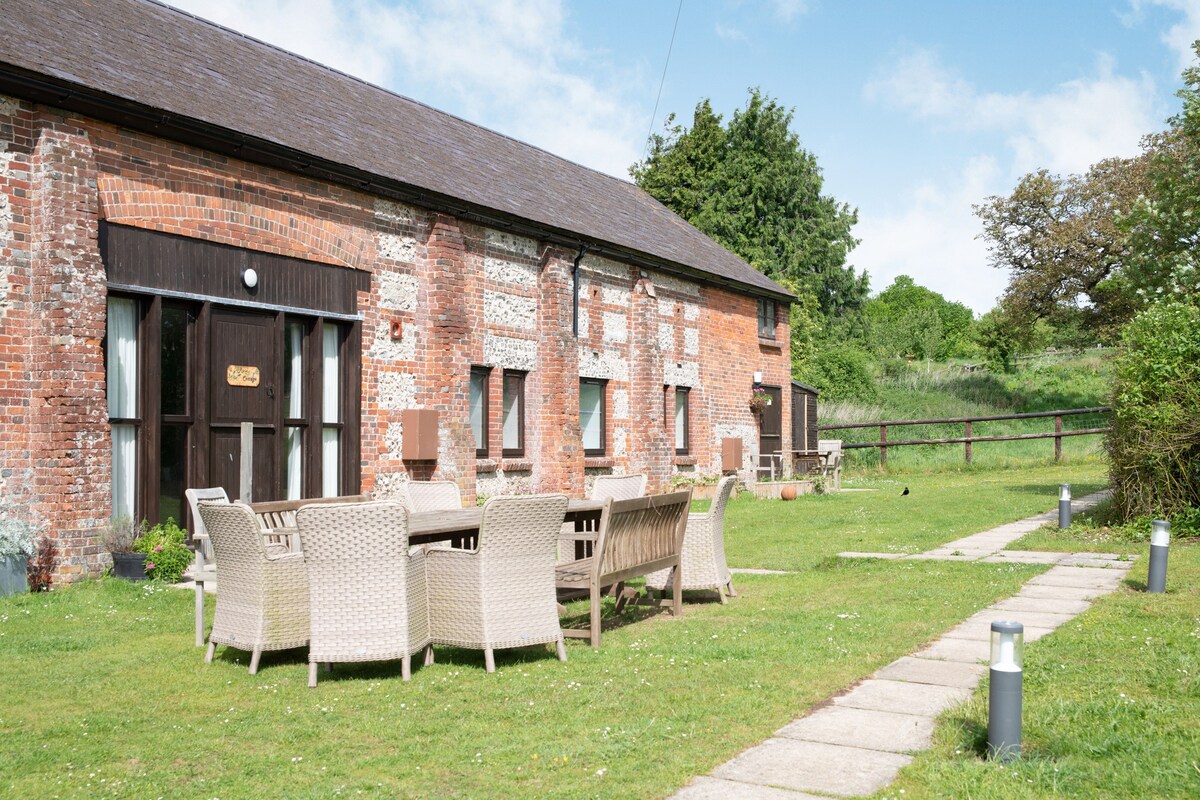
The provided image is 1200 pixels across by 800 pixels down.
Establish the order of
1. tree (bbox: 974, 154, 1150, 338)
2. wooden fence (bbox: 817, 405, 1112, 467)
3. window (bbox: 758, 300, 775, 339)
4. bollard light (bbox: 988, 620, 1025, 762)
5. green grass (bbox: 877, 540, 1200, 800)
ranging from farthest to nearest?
1. tree (bbox: 974, 154, 1150, 338)
2. wooden fence (bbox: 817, 405, 1112, 467)
3. window (bbox: 758, 300, 775, 339)
4. bollard light (bbox: 988, 620, 1025, 762)
5. green grass (bbox: 877, 540, 1200, 800)

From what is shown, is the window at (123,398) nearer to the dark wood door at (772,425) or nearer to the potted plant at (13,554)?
the potted plant at (13,554)

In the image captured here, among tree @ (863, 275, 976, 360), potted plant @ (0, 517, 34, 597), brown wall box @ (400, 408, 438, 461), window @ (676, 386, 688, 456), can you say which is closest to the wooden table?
potted plant @ (0, 517, 34, 597)

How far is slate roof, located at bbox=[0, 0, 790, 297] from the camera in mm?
10391

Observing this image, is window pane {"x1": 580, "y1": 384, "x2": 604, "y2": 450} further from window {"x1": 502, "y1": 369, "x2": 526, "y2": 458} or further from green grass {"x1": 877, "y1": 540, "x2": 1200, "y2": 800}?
green grass {"x1": 877, "y1": 540, "x2": 1200, "y2": 800}

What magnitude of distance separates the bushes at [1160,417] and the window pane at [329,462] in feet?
30.8

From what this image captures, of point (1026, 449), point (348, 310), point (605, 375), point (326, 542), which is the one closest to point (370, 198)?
point (348, 310)

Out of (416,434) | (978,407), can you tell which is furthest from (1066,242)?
(416,434)

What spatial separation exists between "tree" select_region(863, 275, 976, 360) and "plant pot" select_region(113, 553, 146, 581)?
46281 millimetres

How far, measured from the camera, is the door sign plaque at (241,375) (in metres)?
11.5

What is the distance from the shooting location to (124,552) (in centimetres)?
964

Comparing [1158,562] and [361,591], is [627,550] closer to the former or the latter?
[361,591]

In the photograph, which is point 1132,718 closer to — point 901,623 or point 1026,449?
point 901,623

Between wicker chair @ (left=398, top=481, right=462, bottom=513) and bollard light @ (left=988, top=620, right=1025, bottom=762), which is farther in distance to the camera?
wicker chair @ (left=398, top=481, right=462, bottom=513)

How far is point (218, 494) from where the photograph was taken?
29.3ft
